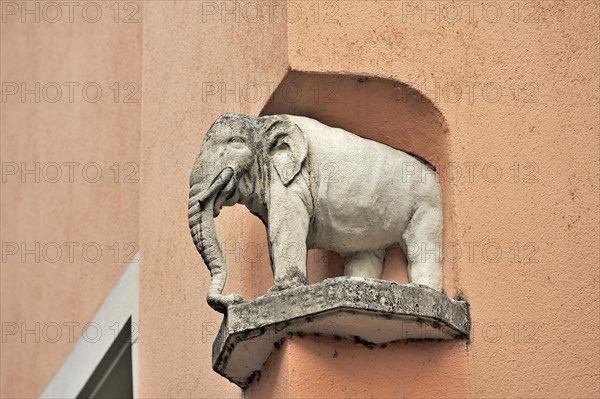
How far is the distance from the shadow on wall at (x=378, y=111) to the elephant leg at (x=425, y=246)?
0.14 ft

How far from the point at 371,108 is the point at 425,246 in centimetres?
52

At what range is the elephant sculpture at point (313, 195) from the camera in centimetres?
504

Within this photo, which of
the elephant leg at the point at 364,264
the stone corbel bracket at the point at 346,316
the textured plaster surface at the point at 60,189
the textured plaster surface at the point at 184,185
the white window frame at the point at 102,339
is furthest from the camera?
the textured plaster surface at the point at 60,189

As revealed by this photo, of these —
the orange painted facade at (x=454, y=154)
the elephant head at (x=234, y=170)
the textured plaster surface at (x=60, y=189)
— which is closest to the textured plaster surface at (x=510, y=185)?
the orange painted facade at (x=454, y=154)

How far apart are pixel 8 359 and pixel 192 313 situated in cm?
320

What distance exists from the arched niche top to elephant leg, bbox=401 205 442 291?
8.4 inches

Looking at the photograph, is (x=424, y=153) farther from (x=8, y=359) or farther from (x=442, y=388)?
(x=8, y=359)

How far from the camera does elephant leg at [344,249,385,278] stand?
520 cm

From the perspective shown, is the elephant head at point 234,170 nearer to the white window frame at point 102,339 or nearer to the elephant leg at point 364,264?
the elephant leg at point 364,264

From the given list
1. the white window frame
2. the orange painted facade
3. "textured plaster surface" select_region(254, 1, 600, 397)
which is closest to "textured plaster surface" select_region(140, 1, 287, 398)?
the orange painted facade

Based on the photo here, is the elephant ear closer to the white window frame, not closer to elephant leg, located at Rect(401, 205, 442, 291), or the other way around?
elephant leg, located at Rect(401, 205, 442, 291)

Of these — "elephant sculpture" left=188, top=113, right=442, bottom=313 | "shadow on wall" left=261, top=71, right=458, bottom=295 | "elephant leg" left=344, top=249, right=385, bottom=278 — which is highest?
"shadow on wall" left=261, top=71, right=458, bottom=295

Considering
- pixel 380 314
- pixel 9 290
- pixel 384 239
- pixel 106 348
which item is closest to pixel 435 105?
pixel 384 239

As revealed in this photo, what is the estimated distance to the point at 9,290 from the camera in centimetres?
924
